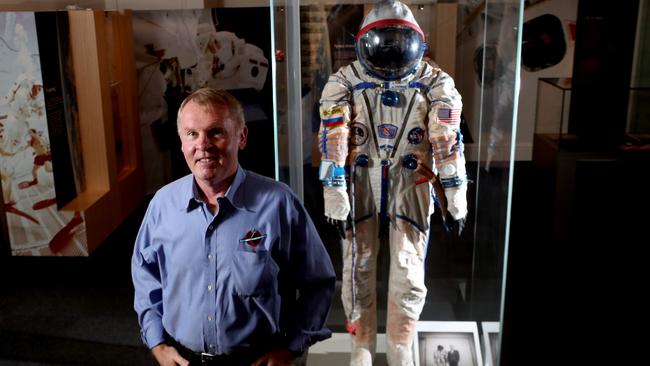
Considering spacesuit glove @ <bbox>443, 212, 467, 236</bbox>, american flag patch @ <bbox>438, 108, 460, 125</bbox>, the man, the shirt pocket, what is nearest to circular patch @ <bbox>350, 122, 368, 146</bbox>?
american flag patch @ <bbox>438, 108, 460, 125</bbox>

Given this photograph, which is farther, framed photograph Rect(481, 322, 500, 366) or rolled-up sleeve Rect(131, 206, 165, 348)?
framed photograph Rect(481, 322, 500, 366)

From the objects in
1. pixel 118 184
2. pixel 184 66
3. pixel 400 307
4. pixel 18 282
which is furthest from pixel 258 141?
pixel 400 307

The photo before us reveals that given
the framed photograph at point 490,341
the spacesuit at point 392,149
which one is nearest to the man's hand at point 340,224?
the spacesuit at point 392,149

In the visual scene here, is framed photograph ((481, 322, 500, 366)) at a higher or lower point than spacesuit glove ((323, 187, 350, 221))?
lower

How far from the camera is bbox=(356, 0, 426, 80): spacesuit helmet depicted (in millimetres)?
2221

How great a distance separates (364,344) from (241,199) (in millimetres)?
1161

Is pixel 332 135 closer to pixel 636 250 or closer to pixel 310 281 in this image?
pixel 310 281

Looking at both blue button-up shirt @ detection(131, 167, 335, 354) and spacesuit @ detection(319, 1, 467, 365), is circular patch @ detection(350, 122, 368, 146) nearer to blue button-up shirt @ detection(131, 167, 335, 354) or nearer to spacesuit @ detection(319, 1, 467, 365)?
spacesuit @ detection(319, 1, 467, 365)

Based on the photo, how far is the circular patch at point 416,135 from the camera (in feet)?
7.60

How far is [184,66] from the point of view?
4.56m

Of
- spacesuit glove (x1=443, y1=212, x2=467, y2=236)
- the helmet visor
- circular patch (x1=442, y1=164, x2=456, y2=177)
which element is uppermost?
the helmet visor

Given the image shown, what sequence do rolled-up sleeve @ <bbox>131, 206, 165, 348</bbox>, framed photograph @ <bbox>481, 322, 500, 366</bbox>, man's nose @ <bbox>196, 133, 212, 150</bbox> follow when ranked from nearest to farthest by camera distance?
man's nose @ <bbox>196, 133, 212, 150</bbox>
rolled-up sleeve @ <bbox>131, 206, 165, 348</bbox>
framed photograph @ <bbox>481, 322, 500, 366</bbox>

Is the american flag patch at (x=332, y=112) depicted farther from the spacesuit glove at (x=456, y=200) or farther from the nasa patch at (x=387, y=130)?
the spacesuit glove at (x=456, y=200)

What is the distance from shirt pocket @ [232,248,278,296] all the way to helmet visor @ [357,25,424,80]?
907 mm
